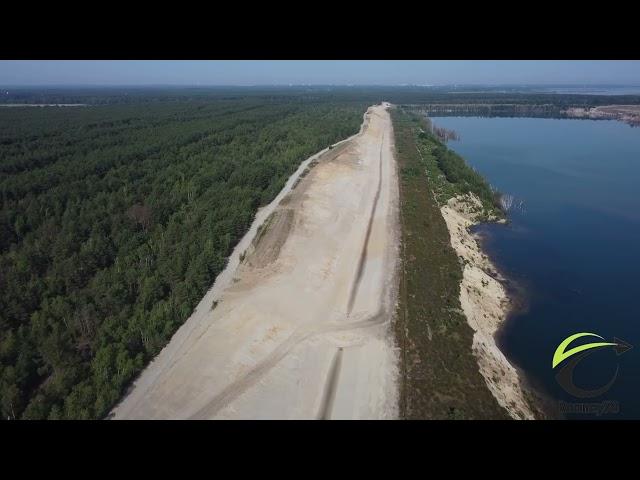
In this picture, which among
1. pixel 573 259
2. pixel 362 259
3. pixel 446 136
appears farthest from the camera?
pixel 446 136

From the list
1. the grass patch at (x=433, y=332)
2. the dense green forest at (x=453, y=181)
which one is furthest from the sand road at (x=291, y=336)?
the dense green forest at (x=453, y=181)

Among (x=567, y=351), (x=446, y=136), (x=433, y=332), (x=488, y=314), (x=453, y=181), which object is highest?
(x=446, y=136)

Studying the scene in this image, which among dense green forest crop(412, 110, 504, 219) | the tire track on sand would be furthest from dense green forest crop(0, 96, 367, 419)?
dense green forest crop(412, 110, 504, 219)

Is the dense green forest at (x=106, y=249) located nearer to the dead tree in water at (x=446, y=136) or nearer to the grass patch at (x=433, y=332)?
the grass patch at (x=433, y=332)

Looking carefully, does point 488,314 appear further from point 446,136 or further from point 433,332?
point 446,136

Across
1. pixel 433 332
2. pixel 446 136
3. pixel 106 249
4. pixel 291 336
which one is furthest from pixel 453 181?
pixel 446 136
